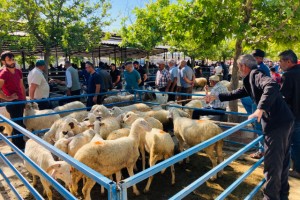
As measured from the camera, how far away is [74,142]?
4031 mm

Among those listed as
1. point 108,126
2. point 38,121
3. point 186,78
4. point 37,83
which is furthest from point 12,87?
point 186,78

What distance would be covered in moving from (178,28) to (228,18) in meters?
1.07

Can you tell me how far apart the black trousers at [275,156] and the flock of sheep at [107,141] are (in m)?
1.56

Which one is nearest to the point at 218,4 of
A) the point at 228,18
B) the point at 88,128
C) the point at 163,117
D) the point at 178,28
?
the point at 228,18

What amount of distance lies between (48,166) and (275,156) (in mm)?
2784

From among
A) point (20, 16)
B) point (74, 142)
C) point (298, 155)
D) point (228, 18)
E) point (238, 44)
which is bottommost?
point (298, 155)

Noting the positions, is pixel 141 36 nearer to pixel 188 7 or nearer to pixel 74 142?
pixel 188 7

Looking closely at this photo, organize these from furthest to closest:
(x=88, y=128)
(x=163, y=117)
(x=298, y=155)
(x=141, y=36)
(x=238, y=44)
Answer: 1. (x=141, y=36)
2. (x=238, y=44)
3. (x=163, y=117)
4. (x=88, y=128)
5. (x=298, y=155)

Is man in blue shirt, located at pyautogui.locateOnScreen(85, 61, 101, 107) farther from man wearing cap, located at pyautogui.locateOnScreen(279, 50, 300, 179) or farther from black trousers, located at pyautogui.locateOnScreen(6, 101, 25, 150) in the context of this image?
man wearing cap, located at pyautogui.locateOnScreen(279, 50, 300, 179)

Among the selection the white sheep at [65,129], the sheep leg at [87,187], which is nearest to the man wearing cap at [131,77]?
the white sheep at [65,129]

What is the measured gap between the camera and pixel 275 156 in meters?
3.04

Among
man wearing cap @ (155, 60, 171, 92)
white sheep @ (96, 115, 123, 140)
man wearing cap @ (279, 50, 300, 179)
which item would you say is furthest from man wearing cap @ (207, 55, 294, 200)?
man wearing cap @ (155, 60, 171, 92)

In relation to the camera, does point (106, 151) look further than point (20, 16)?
No

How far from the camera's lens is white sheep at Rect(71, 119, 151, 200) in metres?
3.57
